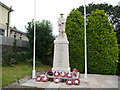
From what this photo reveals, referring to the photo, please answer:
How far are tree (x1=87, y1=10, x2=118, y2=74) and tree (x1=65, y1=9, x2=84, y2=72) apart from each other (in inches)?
25.8

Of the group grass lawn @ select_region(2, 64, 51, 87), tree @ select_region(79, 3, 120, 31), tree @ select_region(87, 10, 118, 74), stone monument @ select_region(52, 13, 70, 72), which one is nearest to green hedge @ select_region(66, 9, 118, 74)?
tree @ select_region(87, 10, 118, 74)

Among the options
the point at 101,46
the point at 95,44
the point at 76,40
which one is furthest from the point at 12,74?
the point at 101,46

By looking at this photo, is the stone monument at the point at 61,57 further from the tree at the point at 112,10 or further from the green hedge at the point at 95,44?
the tree at the point at 112,10

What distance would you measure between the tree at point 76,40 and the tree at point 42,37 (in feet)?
7.72

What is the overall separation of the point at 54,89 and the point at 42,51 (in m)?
6.33

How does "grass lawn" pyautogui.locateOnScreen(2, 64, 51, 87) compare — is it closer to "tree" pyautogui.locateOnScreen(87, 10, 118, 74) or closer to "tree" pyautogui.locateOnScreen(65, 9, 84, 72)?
"tree" pyautogui.locateOnScreen(65, 9, 84, 72)

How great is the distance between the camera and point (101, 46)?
8523 mm

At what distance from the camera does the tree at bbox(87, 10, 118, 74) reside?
832cm

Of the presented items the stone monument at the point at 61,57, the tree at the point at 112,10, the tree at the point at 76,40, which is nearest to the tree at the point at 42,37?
the tree at the point at 76,40

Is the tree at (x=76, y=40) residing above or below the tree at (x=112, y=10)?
below

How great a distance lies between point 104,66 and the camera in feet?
27.3

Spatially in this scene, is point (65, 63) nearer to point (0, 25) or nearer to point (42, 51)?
point (42, 51)

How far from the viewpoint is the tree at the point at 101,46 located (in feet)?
27.3

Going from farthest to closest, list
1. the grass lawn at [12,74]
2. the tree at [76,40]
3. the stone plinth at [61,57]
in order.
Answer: the tree at [76,40]
the stone plinth at [61,57]
the grass lawn at [12,74]
